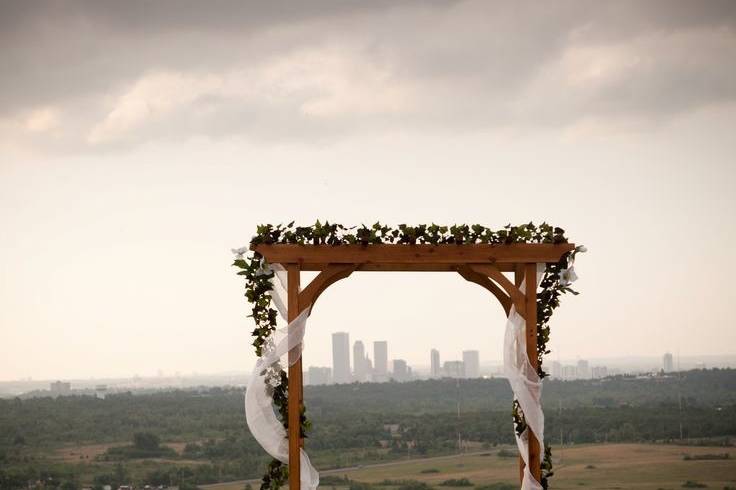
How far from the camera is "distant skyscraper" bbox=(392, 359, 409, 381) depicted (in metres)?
28.7

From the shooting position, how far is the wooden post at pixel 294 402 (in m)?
6.47

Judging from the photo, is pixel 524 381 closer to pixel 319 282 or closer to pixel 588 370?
pixel 319 282

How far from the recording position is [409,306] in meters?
27.5

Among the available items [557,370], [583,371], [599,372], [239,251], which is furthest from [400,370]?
[239,251]

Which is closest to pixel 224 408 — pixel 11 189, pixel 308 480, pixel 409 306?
pixel 409 306

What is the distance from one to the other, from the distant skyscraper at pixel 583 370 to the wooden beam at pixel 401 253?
18926mm

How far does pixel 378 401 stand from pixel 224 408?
13.7ft

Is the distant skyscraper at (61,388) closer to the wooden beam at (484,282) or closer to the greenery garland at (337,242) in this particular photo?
the greenery garland at (337,242)

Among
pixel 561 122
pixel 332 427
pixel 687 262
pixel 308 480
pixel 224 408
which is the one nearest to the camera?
pixel 308 480

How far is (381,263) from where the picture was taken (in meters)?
6.58

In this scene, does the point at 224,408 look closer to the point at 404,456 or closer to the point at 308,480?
the point at 404,456

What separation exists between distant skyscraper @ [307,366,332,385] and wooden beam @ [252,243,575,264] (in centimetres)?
2193

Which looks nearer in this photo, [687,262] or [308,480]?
[308,480]

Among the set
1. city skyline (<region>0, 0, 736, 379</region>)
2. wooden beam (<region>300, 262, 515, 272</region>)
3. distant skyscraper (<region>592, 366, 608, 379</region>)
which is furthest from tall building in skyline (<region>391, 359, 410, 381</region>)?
wooden beam (<region>300, 262, 515, 272</region>)
